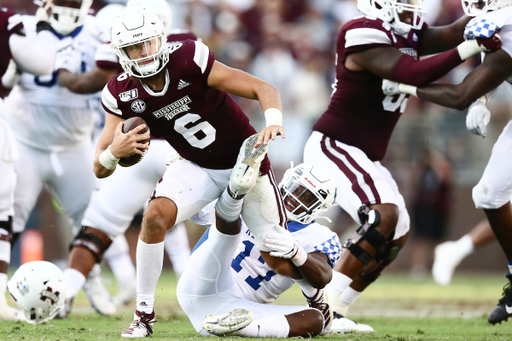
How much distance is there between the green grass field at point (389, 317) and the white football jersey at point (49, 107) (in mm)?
1505

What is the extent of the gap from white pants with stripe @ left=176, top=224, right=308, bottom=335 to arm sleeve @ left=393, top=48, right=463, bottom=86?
5.26ft

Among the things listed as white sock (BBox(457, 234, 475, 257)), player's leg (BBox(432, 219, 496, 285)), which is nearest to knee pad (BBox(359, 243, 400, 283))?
player's leg (BBox(432, 219, 496, 285))

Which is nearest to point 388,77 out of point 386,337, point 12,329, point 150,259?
point 386,337

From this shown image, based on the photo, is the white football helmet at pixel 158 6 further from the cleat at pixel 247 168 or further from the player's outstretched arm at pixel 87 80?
the cleat at pixel 247 168

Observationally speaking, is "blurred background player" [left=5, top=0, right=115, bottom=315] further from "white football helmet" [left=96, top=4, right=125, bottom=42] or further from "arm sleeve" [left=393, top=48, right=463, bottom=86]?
"arm sleeve" [left=393, top=48, right=463, bottom=86]

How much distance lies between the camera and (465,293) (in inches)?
324

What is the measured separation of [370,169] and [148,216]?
1802 mm

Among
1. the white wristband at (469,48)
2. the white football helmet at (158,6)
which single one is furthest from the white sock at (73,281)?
the white wristband at (469,48)

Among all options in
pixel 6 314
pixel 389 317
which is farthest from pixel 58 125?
pixel 389 317

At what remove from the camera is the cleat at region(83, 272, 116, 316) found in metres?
5.63

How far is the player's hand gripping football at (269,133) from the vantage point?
11.4ft

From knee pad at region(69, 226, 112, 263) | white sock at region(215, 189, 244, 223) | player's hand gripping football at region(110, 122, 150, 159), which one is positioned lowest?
knee pad at region(69, 226, 112, 263)

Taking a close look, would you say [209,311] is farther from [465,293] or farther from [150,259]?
[465,293]

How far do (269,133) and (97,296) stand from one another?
9.61 feet
